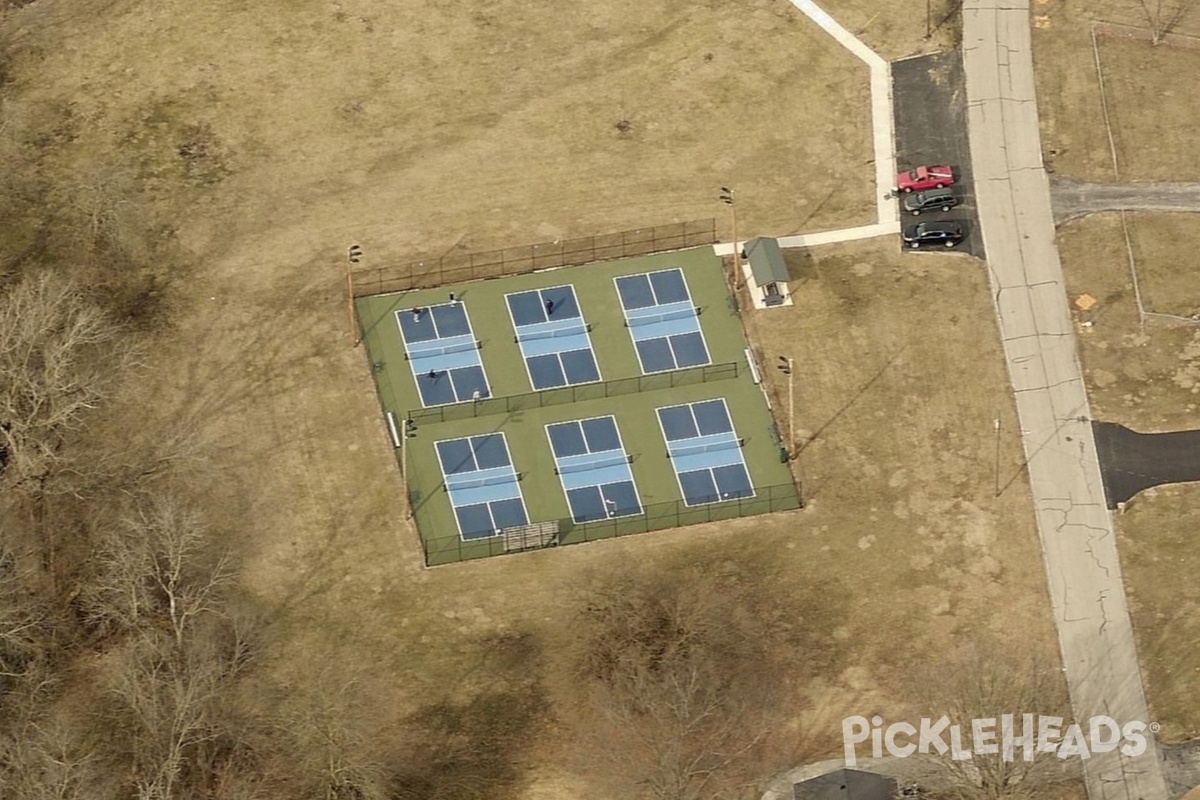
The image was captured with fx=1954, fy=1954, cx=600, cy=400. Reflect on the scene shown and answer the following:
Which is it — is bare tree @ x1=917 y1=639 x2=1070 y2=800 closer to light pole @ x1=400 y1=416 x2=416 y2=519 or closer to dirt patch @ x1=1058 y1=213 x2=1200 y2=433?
dirt patch @ x1=1058 y1=213 x2=1200 y2=433

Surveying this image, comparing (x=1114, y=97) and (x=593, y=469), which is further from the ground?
(x=1114, y=97)

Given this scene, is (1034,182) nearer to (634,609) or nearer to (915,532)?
(915,532)

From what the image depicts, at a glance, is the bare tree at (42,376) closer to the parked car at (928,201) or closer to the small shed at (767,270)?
the small shed at (767,270)

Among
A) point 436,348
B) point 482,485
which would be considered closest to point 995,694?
point 482,485

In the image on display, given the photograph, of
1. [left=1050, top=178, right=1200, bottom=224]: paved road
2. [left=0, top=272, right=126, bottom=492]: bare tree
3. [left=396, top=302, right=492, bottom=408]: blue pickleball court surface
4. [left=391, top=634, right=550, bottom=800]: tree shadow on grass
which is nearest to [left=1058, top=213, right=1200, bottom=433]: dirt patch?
[left=1050, top=178, right=1200, bottom=224]: paved road

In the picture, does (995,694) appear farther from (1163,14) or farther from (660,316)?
(1163,14)

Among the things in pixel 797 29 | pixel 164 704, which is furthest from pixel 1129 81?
pixel 164 704
